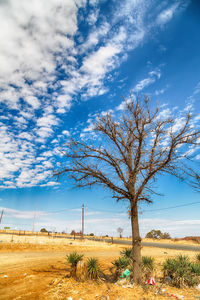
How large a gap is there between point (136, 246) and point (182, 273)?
259 cm

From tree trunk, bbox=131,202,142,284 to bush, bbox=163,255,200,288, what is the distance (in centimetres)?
185

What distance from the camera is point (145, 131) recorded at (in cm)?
813

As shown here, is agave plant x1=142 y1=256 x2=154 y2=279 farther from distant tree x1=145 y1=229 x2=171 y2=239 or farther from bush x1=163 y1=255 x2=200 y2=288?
distant tree x1=145 y1=229 x2=171 y2=239

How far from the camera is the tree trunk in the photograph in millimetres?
7336

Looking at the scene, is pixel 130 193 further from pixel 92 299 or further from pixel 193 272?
pixel 193 272

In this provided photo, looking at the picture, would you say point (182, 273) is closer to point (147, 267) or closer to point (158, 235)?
point (147, 267)

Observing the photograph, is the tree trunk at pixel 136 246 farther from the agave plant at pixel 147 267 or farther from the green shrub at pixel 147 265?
the green shrub at pixel 147 265

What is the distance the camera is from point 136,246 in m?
7.48

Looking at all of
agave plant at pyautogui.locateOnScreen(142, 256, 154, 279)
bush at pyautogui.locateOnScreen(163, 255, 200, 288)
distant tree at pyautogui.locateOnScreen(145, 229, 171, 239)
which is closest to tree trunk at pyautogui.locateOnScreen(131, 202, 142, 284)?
agave plant at pyautogui.locateOnScreen(142, 256, 154, 279)

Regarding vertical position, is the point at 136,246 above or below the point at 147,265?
above

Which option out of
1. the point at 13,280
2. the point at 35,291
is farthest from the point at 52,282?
the point at 13,280

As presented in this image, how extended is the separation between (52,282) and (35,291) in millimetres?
1073

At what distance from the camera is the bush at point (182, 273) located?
7723 millimetres

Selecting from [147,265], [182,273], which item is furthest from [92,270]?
[182,273]
